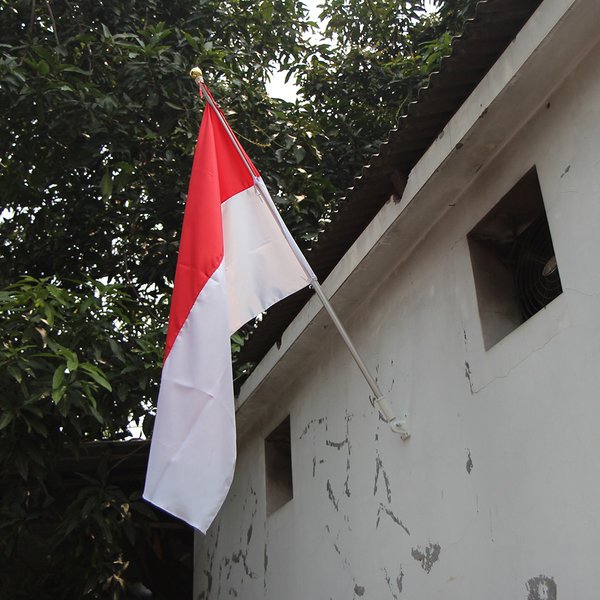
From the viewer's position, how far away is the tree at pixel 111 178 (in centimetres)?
731

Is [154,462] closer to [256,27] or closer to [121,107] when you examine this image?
[121,107]

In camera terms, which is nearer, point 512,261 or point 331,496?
point 512,261

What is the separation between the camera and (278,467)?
766cm

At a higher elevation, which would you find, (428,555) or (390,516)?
(390,516)

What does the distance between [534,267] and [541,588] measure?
5.53 ft

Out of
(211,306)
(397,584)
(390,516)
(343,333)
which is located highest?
(211,306)

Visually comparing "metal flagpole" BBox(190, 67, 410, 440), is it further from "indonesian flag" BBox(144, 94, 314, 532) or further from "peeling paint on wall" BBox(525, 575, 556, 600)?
"peeling paint on wall" BBox(525, 575, 556, 600)

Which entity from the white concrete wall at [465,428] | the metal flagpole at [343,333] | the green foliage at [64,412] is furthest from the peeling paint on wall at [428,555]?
the green foliage at [64,412]

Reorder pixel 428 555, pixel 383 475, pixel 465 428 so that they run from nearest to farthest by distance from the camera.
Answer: pixel 465 428
pixel 428 555
pixel 383 475

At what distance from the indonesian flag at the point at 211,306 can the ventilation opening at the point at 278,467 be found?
8.10 ft

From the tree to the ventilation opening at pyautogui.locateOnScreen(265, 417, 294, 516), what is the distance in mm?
1063

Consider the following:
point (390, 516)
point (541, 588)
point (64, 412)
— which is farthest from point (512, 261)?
point (64, 412)

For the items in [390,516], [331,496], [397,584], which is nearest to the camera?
[397,584]

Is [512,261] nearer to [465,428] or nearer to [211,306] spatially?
[465,428]
